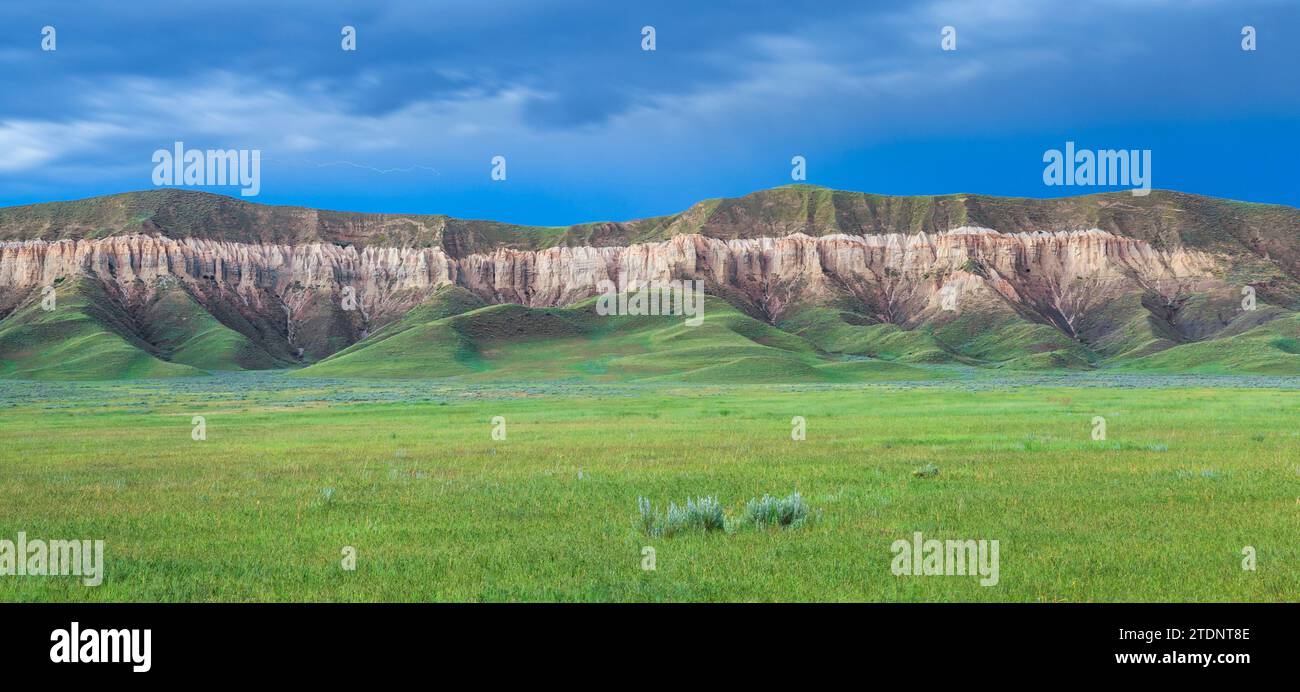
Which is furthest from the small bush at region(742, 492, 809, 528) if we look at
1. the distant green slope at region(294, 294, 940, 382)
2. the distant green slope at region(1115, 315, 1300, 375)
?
the distant green slope at region(1115, 315, 1300, 375)

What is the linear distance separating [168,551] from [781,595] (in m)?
9.39

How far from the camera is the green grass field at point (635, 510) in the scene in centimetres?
1120

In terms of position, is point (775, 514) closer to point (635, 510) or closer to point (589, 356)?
point (635, 510)

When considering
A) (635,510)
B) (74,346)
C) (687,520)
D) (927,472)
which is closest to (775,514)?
(687,520)

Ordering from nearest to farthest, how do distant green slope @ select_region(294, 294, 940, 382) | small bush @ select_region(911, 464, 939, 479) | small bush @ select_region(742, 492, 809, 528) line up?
1. small bush @ select_region(742, 492, 809, 528)
2. small bush @ select_region(911, 464, 939, 479)
3. distant green slope @ select_region(294, 294, 940, 382)

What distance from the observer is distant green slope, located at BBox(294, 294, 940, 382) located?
144750 millimetres

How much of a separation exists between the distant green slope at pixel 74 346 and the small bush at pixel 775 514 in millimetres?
163988

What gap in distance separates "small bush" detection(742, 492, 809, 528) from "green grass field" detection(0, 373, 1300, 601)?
1.06 ft

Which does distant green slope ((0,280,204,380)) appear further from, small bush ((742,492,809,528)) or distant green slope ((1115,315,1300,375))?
distant green slope ((1115,315,1300,375))

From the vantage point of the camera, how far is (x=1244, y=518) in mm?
15141

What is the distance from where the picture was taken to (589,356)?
177m

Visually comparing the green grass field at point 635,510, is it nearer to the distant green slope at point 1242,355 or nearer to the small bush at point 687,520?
the small bush at point 687,520
